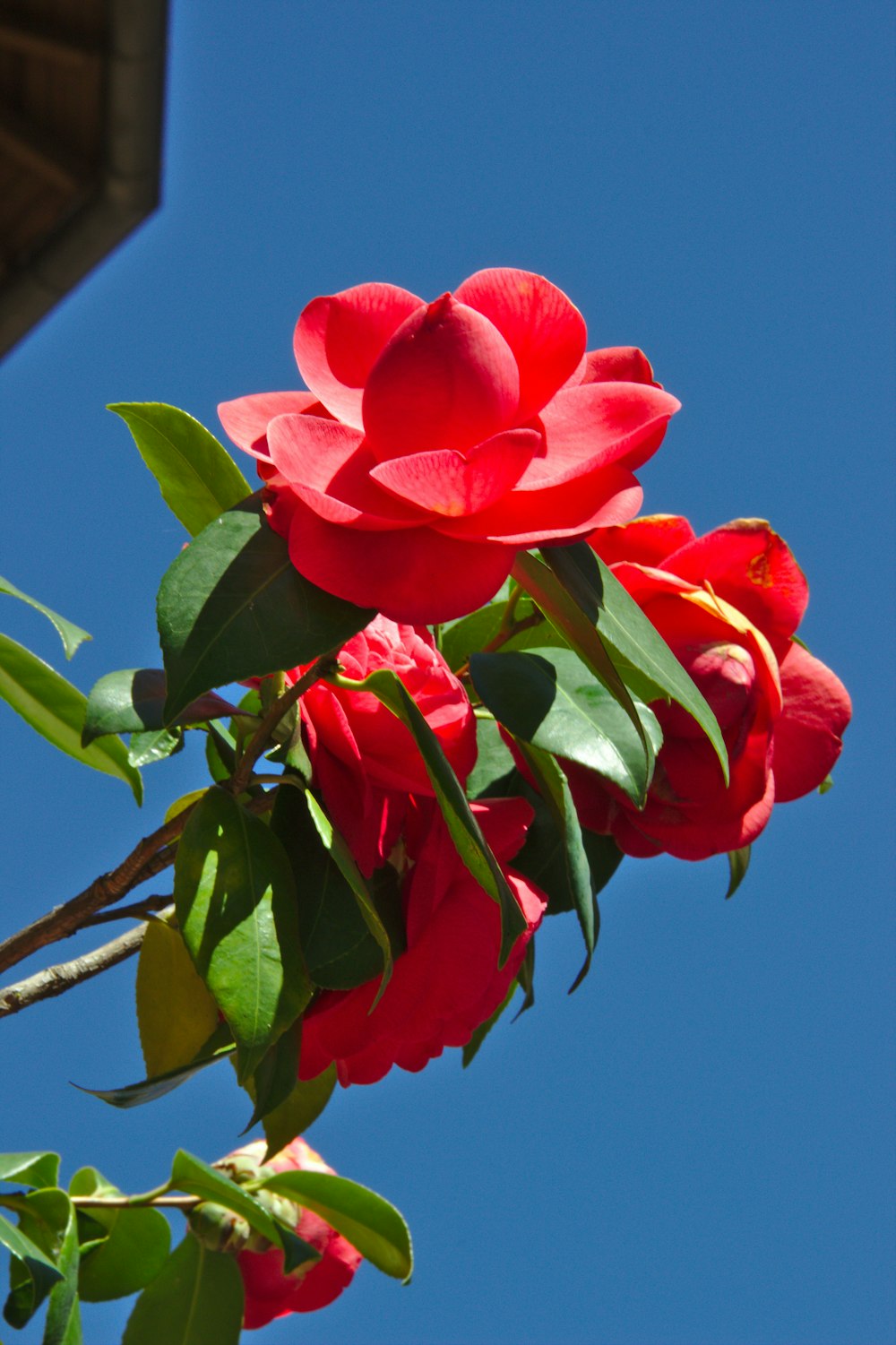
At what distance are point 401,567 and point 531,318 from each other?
0.12 m

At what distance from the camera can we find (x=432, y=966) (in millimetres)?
520

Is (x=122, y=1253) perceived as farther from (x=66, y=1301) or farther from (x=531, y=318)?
(x=531, y=318)

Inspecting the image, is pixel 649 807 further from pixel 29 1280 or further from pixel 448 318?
pixel 29 1280

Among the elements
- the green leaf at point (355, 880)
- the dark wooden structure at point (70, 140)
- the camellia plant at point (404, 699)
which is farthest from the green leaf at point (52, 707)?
the dark wooden structure at point (70, 140)

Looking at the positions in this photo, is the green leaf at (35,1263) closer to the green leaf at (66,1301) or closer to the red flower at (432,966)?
the green leaf at (66,1301)

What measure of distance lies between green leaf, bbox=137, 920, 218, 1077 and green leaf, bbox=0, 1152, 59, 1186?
0.19 meters

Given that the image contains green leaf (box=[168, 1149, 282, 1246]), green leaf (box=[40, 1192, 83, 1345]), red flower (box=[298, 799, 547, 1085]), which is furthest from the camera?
green leaf (box=[168, 1149, 282, 1246])

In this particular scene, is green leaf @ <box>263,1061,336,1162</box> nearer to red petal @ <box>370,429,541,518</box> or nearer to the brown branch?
the brown branch

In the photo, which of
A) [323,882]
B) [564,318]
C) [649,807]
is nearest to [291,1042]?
[323,882]

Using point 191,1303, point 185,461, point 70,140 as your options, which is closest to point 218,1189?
point 191,1303

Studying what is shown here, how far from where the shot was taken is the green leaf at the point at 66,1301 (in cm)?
62

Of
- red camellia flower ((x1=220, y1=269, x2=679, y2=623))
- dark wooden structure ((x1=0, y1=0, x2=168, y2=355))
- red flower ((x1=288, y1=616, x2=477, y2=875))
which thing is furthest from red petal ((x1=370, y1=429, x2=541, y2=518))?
dark wooden structure ((x1=0, y1=0, x2=168, y2=355))

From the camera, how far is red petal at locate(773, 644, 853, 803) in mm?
660

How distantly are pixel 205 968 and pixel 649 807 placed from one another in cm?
25
